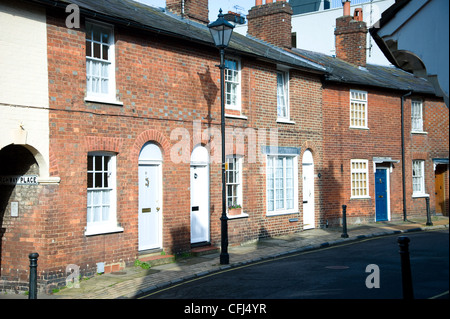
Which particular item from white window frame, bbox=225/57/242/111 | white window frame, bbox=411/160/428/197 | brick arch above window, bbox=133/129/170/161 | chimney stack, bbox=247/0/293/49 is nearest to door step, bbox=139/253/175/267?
brick arch above window, bbox=133/129/170/161

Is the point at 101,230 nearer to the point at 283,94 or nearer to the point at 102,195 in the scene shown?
the point at 102,195

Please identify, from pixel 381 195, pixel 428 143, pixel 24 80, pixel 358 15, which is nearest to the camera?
pixel 24 80

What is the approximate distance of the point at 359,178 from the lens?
75.3ft

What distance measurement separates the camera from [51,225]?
11586mm

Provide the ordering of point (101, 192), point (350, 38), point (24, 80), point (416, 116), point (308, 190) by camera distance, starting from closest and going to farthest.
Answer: point (24, 80), point (101, 192), point (308, 190), point (416, 116), point (350, 38)

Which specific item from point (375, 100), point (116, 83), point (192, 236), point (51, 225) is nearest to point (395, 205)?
point (375, 100)

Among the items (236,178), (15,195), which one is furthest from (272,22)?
(15,195)

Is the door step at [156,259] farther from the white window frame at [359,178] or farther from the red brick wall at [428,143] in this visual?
the red brick wall at [428,143]

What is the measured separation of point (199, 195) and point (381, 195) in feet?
36.7

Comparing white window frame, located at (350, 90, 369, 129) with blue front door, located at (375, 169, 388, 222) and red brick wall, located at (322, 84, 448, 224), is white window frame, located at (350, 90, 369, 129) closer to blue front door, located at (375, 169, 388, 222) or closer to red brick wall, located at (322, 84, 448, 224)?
red brick wall, located at (322, 84, 448, 224)

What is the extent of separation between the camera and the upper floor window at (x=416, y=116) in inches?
1009

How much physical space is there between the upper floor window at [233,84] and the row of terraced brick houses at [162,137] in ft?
0.15

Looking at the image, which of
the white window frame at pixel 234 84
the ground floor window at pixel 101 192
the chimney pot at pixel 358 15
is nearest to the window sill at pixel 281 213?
the white window frame at pixel 234 84

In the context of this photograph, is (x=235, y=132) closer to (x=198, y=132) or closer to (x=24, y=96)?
(x=198, y=132)
